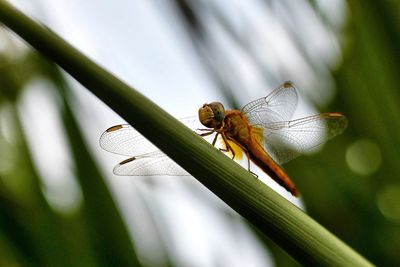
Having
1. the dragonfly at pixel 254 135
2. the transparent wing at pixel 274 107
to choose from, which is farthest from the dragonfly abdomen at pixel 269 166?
the transparent wing at pixel 274 107

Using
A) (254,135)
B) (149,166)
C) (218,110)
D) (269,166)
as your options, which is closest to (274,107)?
(254,135)

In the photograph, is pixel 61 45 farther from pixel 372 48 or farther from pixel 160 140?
pixel 372 48

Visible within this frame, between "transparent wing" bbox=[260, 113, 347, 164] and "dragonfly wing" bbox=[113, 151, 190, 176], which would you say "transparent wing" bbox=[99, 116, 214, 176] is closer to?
"dragonfly wing" bbox=[113, 151, 190, 176]

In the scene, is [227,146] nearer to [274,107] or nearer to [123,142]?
[274,107]

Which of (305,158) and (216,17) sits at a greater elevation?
(216,17)

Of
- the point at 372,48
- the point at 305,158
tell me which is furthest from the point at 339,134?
the point at 372,48

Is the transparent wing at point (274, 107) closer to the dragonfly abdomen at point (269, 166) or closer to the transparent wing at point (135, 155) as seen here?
the dragonfly abdomen at point (269, 166)

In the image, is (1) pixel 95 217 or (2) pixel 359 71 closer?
(1) pixel 95 217

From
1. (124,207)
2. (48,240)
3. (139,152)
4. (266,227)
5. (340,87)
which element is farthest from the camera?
(139,152)
